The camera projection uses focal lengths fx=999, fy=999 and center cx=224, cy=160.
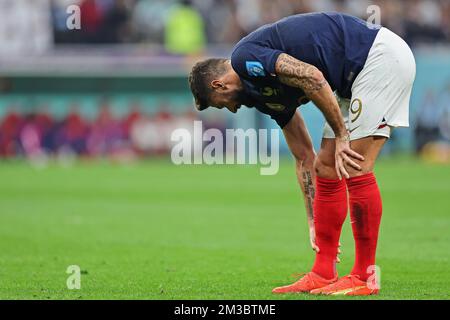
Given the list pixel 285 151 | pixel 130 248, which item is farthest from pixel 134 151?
pixel 130 248

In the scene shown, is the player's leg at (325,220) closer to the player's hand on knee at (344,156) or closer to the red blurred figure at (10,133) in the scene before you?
the player's hand on knee at (344,156)

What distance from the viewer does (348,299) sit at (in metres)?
7.21

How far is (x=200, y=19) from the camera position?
32.6 m

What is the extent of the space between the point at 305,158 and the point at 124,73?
23.3 meters

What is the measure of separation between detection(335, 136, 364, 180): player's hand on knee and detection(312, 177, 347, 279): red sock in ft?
1.89

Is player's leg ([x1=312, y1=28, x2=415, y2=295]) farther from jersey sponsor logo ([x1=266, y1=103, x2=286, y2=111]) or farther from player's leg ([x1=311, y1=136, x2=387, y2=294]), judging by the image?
jersey sponsor logo ([x1=266, y1=103, x2=286, y2=111])

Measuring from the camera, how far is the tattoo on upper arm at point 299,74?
705cm

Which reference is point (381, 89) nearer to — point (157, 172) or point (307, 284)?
point (307, 284)

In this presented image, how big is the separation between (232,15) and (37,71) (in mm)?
6606

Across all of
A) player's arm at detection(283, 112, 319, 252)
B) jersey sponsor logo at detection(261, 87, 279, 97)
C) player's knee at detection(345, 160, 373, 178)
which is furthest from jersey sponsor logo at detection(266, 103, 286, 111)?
player's knee at detection(345, 160, 373, 178)

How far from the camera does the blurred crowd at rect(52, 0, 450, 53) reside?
104 feet

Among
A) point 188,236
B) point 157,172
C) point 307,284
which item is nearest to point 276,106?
point 307,284

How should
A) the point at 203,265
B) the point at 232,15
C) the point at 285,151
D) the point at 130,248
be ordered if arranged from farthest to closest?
the point at 232,15
the point at 285,151
the point at 130,248
the point at 203,265
